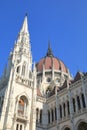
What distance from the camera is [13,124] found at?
94.4 ft

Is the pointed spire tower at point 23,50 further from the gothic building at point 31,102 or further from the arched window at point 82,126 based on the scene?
the arched window at point 82,126

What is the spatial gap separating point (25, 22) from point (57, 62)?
1501 cm

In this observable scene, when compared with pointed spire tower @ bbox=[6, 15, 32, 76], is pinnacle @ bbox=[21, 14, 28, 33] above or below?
above

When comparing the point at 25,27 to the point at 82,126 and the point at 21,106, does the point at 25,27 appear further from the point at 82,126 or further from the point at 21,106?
the point at 82,126

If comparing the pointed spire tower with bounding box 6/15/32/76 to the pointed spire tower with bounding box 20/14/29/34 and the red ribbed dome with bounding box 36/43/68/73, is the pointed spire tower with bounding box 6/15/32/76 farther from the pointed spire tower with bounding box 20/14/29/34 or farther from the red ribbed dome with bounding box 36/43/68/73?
the red ribbed dome with bounding box 36/43/68/73

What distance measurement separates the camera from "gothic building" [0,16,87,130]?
29203 millimetres

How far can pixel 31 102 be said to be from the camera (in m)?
33.7

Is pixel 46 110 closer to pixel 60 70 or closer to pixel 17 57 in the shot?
pixel 17 57

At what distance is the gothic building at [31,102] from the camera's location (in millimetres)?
29203

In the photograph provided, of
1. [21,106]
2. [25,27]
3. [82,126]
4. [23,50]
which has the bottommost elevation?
[82,126]

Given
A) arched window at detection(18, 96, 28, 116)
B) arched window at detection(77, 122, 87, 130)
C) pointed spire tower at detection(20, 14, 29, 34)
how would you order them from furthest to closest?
1. pointed spire tower at detection(20, 14, 29, 34)
2. arched window at detection(18, 96, 28, 116)
3. arched window at detection(77, 122, 87, 130)

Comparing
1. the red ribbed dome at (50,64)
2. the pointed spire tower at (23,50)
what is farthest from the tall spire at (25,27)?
the red ribbed dome at (50,64)

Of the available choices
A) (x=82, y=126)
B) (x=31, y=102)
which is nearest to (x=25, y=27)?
(x=31, y=102)

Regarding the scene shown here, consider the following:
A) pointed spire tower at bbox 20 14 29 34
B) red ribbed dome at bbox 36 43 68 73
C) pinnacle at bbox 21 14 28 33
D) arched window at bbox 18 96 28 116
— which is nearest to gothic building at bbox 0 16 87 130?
arched window at bbox 18 96 28 116
